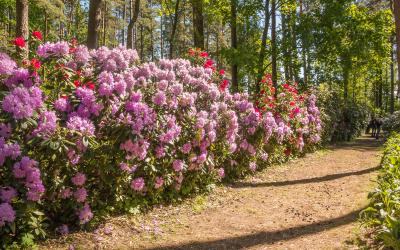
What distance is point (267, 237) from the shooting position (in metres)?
5.40

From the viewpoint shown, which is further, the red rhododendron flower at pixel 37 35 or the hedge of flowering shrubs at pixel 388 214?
the red rhododendron flower at pixel 37 35

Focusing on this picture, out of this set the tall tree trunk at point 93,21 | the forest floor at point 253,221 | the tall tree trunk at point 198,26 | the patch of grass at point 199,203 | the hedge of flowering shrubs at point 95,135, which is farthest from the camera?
the tall tree trunk at point 198,26

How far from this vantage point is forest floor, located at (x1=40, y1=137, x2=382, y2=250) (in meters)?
5.01

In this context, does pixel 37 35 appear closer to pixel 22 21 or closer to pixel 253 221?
pixel 253 221

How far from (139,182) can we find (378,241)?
10.4ft

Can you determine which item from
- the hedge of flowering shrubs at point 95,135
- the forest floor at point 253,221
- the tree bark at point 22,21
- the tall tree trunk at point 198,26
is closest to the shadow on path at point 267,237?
the forest floor at point 253,221

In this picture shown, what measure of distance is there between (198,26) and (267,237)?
11.5 metres

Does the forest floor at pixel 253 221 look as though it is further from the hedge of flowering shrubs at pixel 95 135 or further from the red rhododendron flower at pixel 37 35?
the red rhododendron flower at pixel 37 35

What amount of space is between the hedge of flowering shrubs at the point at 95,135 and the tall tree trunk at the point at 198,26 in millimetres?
7740

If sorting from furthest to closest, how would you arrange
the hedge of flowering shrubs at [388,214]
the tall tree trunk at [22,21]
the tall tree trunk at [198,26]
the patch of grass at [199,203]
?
the tall tree trunk at [198,26]
the tall tree trunk at [22,21]
the patch of grass at [199,203]
the hedge of flowering shrubs at [388,214]

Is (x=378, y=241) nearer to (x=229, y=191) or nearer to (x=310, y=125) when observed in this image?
(x=229, y=191)

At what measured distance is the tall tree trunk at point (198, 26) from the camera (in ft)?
50.1

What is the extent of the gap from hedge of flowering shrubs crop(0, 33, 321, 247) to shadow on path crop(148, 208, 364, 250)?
4.09 feet

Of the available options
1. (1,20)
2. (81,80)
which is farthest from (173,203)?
(1,20)
